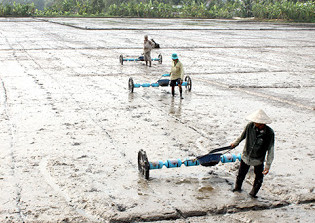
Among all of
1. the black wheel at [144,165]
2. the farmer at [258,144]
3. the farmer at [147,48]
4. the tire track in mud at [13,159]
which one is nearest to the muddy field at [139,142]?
the tire track in mud at [13,159]

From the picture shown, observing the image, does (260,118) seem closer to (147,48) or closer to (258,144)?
(258,144)

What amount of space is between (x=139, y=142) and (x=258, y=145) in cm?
293

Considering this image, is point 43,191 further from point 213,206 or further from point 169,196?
point 213,206

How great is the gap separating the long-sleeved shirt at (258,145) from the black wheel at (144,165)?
142cm

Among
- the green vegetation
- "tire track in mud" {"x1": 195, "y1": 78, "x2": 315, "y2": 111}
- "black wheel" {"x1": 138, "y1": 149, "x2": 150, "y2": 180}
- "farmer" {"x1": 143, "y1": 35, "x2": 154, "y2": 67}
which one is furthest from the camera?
the green vegetation

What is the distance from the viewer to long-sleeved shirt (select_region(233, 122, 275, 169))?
17.7ft

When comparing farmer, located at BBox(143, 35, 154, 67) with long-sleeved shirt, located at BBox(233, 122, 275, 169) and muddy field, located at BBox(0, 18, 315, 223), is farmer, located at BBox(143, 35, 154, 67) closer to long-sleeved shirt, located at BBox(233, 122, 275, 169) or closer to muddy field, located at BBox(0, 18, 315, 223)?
muddy field, located at BBox(0, 18, 315, 223)

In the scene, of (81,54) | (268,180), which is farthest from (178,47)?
(268,180)

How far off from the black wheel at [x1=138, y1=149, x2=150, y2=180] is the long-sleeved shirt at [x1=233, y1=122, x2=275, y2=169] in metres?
1.42

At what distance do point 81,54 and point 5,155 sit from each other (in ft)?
48.5

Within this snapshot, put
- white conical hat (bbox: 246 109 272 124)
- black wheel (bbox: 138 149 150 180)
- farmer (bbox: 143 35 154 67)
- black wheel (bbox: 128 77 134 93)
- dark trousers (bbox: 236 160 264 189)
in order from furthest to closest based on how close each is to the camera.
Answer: farmer (bbox: 143 35 154 67)
black wheel (bbox: 128 77 134 93)
black wheel (bbox: 138 149 150 180)
dark trousers (bbox: 236 160 264 189)
white conical hat (bbox: 246 109 272 124)

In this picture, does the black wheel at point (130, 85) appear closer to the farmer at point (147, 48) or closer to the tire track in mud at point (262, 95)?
the tire track in mud at point (262, 95)

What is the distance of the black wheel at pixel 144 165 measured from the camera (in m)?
6.10

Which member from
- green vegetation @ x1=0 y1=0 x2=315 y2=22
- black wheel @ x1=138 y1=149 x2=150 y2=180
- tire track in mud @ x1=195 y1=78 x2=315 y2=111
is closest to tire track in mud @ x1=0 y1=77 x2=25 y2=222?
black wheel @ x1=138 y1=149 x2=150 y2=180
